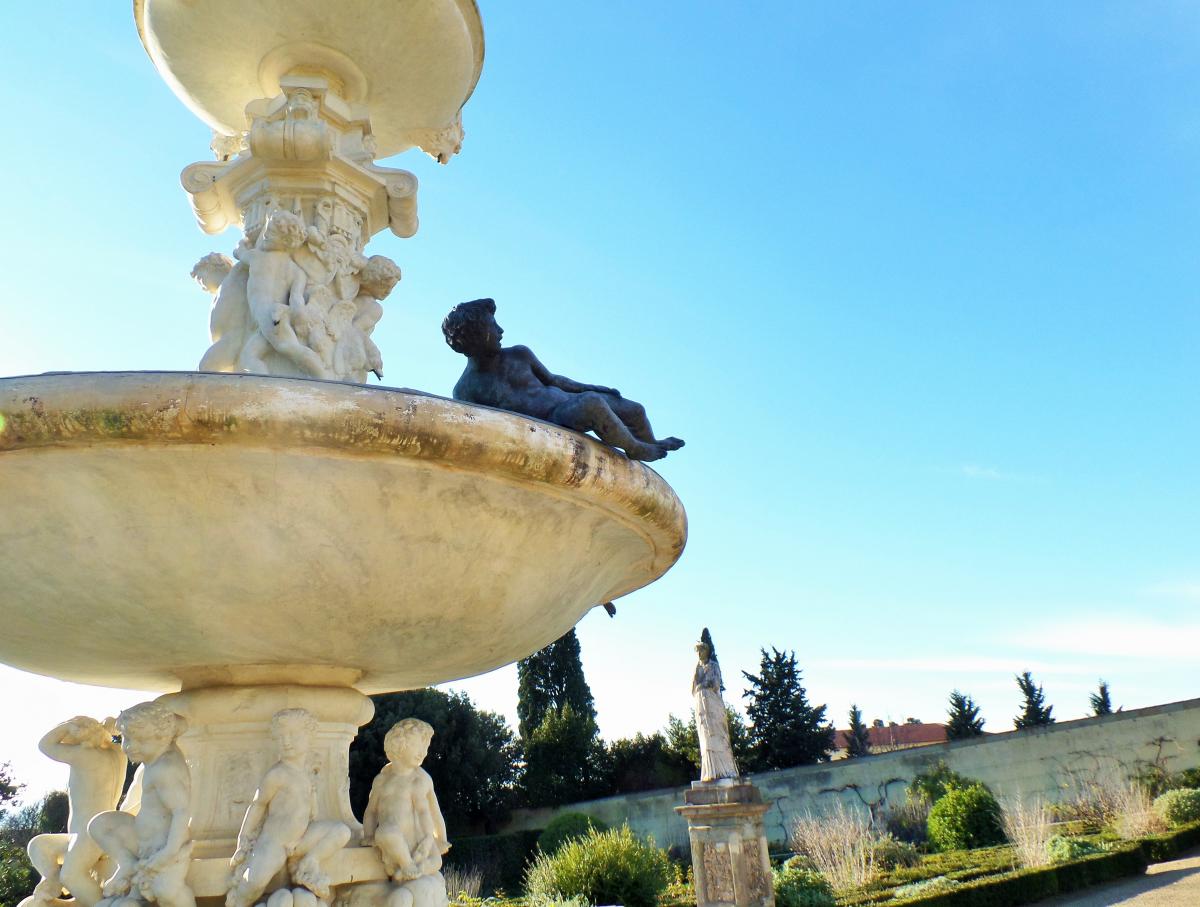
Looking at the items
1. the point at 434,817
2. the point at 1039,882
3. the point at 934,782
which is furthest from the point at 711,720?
the point at 434,817

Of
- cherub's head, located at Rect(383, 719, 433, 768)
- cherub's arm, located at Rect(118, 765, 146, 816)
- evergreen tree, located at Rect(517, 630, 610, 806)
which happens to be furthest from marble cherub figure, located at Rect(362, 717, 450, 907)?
evergreen tree, located at Rect(517, 630, 610, 806)

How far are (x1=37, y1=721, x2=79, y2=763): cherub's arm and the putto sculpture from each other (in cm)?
1014

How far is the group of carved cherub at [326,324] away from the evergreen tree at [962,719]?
38445 millimetres

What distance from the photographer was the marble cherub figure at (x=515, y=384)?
307cm

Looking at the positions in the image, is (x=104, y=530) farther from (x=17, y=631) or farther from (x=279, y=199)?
(x=279, y=199)

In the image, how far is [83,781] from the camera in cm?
329

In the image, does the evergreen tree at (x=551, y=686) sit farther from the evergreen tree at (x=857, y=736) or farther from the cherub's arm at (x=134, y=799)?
the cherub's arm at (x=134, y=799)

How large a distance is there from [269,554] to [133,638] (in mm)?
708

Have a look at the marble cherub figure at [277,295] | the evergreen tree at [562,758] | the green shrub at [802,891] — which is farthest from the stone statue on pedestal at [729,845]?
the evergreen tree at [562,758]

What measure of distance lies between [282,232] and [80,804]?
7.94ft

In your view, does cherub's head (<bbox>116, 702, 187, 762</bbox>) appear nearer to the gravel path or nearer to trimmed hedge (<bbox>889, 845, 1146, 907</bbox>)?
trimmed hedge (<bbox>889, 845, 1146, 907</bbox>)

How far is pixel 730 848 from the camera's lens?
11.1 metres

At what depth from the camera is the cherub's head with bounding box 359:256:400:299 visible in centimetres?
444

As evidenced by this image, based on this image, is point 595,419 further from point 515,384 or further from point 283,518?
point 283,518
